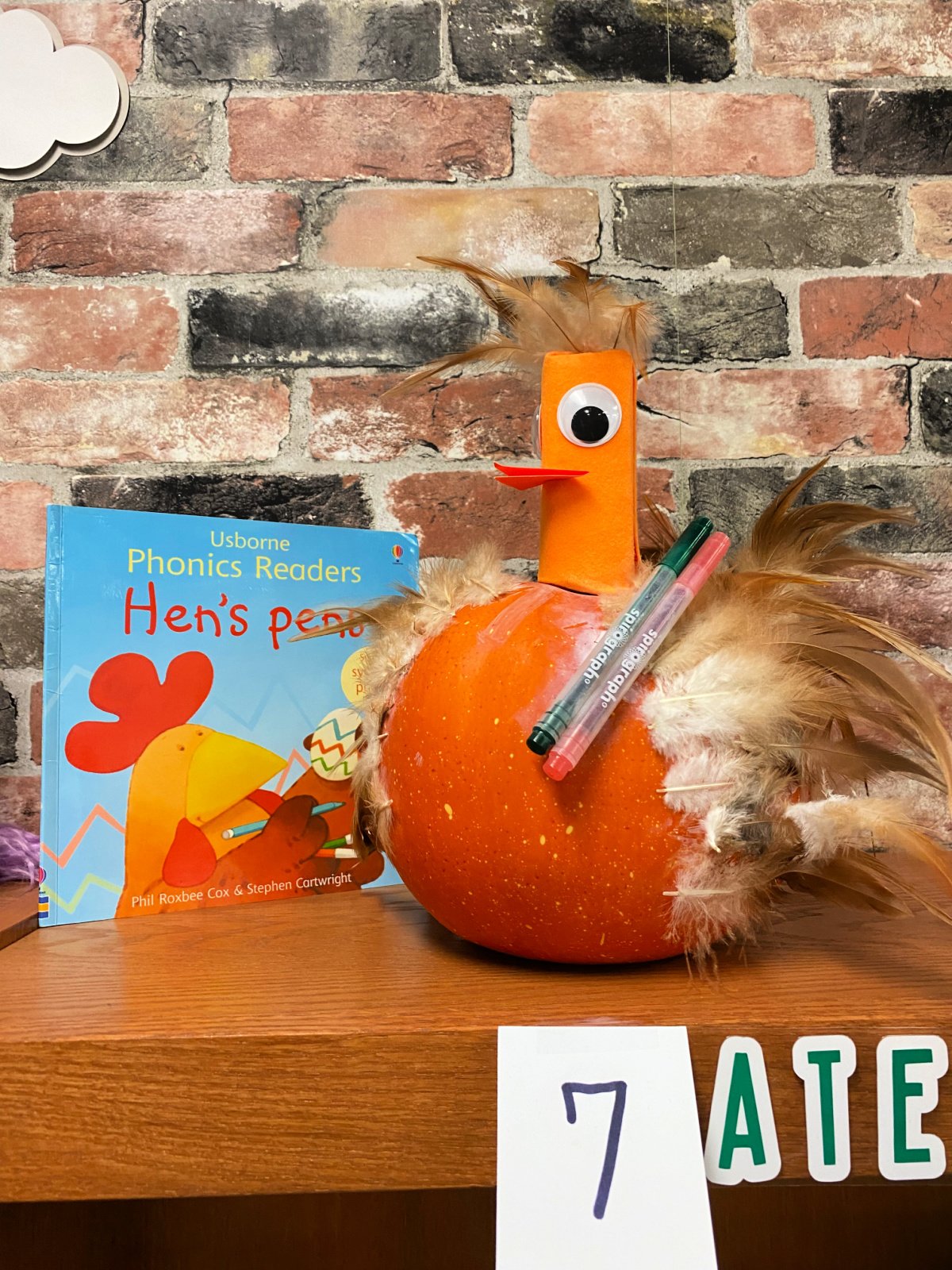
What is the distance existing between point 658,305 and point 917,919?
0.62 m

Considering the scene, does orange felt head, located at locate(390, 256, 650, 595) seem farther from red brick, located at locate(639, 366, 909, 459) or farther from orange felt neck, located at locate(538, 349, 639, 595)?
red brick, located at locate(639, 366, 909, 459)

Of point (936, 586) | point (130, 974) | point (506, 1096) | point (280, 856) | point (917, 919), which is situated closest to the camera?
point (506, 1096)

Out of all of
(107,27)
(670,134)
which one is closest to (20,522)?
(107,27)

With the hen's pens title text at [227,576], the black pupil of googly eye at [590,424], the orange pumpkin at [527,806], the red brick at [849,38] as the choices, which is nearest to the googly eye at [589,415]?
the black pupil of googly eye at [590,424]

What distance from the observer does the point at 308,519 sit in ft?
3.25

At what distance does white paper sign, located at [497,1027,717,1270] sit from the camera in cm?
46

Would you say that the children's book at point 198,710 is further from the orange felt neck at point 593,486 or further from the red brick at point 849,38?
the red brick at point 849,38

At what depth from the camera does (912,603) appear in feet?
3.21

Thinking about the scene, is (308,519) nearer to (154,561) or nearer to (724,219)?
(154,561)

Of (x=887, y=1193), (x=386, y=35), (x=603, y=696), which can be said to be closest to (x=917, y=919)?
(x=603, y=696)

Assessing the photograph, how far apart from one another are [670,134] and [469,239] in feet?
0.74

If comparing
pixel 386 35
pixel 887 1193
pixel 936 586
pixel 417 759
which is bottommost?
pixel 887 1193

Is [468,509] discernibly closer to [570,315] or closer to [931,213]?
[570,315]

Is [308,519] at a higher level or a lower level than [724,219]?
lower
